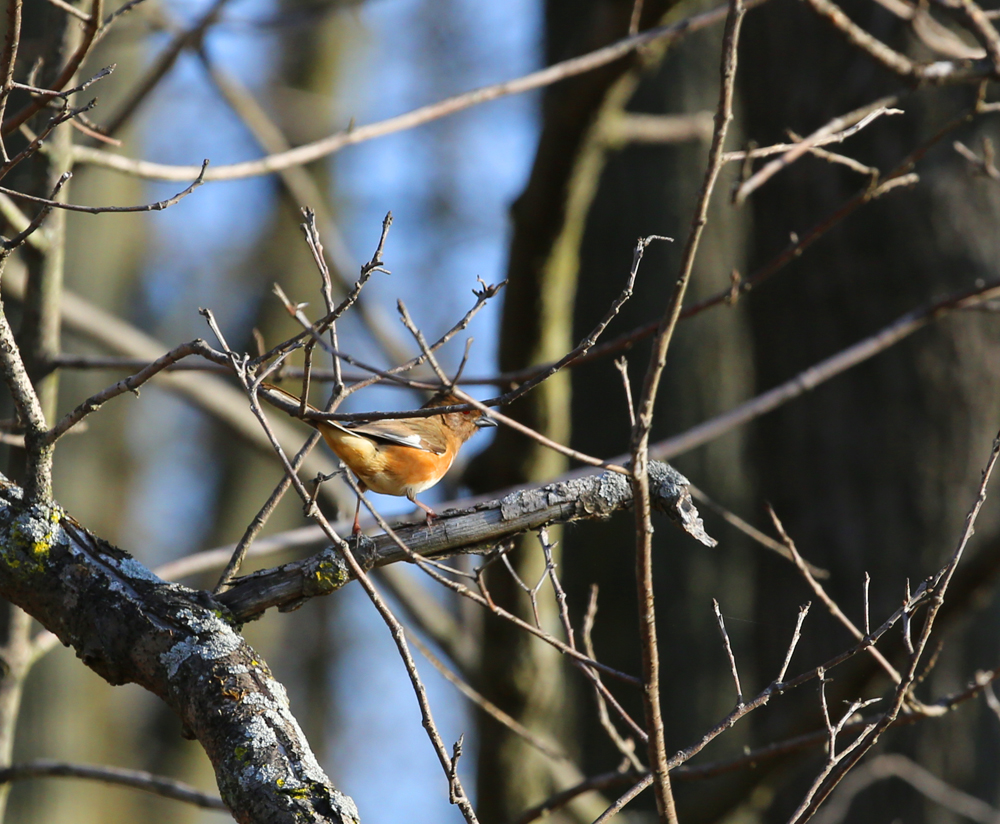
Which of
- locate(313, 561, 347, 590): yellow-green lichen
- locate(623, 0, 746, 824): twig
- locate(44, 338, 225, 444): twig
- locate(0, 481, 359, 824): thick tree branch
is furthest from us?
locate(313, 561, 347, 590): yellow-green lichen

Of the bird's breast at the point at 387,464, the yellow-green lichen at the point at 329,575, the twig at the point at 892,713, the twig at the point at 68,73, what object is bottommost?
the twig at the point at 892,713

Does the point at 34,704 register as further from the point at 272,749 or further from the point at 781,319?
the point at 272,749

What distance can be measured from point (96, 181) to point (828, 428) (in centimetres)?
617

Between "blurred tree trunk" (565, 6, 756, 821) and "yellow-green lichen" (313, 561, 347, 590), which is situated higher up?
"blurred tree trunk" (565, 6, 756, 821)

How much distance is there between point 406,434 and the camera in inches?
132

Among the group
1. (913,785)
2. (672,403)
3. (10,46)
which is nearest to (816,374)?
(913,785)

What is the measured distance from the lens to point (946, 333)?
4.30m

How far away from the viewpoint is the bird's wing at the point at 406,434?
3101mm

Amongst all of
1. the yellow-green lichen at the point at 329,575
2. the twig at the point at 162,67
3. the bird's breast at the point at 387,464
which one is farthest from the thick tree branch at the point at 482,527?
the twig at the point at 162,67

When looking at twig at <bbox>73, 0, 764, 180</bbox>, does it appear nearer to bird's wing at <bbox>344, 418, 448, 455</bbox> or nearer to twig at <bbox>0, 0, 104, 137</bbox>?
twig at <bbox>0, 0, 104, 137</bbox>

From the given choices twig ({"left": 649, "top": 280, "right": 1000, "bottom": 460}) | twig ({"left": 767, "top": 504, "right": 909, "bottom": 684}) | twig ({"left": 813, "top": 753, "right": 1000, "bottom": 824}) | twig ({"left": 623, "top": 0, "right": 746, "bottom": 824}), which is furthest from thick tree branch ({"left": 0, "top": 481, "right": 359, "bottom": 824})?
twig ({"left": 813, "top": 753, "right": 1000, "bottom": 824})

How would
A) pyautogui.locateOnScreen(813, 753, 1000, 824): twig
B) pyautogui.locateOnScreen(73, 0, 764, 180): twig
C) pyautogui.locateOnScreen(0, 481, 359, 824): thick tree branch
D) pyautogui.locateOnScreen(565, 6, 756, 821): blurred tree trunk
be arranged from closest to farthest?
pyautogui.locateOnScreen(0, 481, 359, 824): thick tree branch → pyautogui.locateOnScreen(73, 0, 764, 180): twig → pyautogui.locateOnScreen(813, 753, 1000, 824): twig → pyautogui.locateOnScreen(565, 6, 756, 821): blurred tree trunk

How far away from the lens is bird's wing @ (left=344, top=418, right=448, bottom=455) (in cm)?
310

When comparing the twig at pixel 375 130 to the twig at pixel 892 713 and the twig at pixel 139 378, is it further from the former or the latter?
the twig at pixel 892 713
